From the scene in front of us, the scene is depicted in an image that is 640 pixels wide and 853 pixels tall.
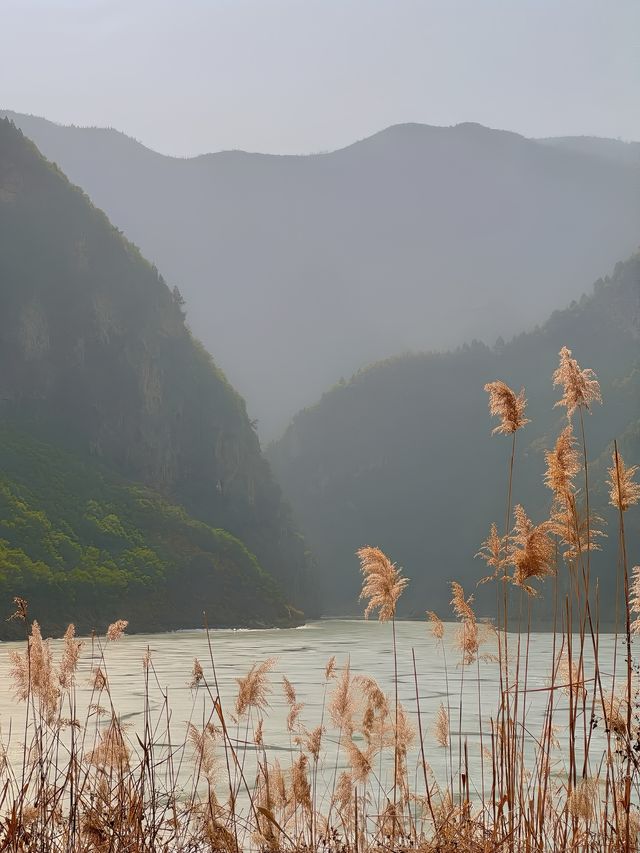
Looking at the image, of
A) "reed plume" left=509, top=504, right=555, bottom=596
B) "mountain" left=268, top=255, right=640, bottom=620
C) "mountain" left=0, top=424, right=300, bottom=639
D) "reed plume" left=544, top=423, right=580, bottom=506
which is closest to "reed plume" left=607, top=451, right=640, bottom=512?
"reed plume" left=544, top=423, right=580, bottom=506

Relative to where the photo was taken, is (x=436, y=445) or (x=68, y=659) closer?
(x=68, y=659)

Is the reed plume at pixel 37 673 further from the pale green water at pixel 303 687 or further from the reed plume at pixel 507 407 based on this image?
the reed plume at pixel 507 407

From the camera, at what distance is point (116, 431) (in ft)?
325

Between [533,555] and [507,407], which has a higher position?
[507,407]

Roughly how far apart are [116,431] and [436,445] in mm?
82976

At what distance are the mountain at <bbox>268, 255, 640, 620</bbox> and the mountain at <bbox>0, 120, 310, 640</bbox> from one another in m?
38.8

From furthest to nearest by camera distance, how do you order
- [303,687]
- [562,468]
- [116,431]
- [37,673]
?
[116,431] < [303,687] < [37,673] < [562,468]

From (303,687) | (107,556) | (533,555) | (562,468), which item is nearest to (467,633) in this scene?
(533,555)

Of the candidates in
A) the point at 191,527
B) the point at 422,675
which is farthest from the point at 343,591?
the point at 422,675

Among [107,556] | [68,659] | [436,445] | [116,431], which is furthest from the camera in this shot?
[436,445]

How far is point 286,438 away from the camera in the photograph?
585 feet

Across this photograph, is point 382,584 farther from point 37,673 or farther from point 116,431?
point 116,431

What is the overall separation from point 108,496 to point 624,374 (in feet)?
276

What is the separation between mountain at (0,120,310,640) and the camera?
83.2 meters
